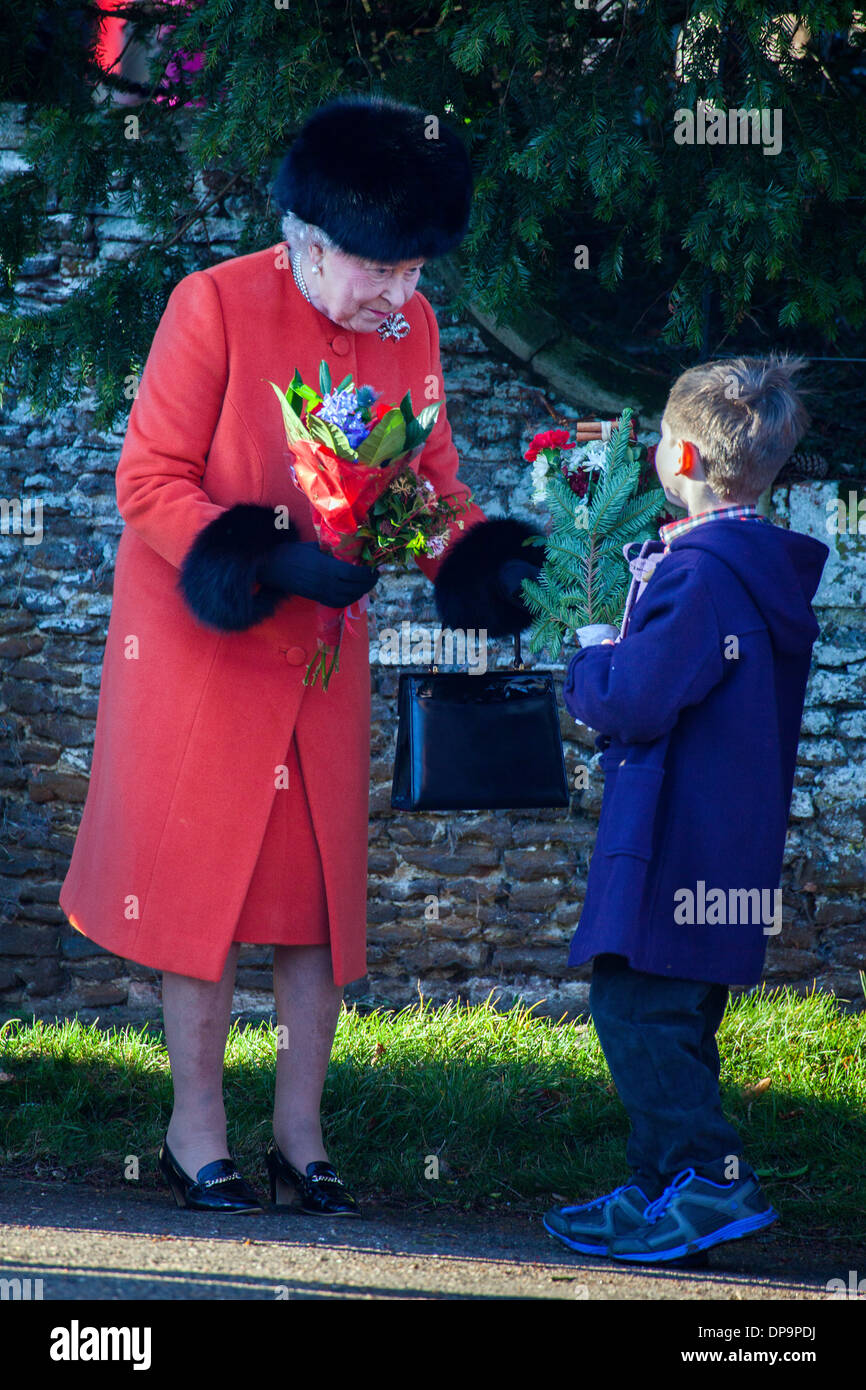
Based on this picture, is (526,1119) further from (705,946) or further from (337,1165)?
(705,946)

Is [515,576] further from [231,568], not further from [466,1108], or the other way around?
[466,1108]

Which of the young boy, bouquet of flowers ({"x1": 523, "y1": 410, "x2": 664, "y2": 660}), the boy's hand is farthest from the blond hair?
the boy's hand

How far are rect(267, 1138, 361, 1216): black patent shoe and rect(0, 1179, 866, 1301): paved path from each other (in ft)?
0.20

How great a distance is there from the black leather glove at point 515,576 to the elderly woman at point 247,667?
1.16 feet

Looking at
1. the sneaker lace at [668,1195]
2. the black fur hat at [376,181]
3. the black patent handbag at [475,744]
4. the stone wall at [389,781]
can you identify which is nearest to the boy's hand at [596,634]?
the black patent handbag at [475,744]

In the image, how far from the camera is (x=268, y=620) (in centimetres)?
264

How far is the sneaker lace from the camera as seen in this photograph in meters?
2.44

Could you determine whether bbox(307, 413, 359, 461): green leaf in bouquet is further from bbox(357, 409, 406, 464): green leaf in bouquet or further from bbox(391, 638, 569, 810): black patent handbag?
bbox(391, 638, 569, 810): black patent handbag

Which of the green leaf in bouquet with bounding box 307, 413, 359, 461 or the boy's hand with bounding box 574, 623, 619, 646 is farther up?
the green leaf in bouquet with bounding box 307, 413, 359, 461

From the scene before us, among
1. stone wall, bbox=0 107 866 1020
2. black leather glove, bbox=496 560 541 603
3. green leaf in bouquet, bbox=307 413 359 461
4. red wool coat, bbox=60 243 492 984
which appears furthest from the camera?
stone wall, bbox=0 107 866 1020

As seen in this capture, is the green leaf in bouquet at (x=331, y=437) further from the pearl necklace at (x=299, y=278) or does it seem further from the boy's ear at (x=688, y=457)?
the boy's ear at (x=688, y=457)

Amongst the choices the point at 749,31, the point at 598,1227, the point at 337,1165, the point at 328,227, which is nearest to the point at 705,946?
the point at 598,1227

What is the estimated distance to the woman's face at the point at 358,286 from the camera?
2537mm

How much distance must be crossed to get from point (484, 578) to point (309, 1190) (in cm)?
137
